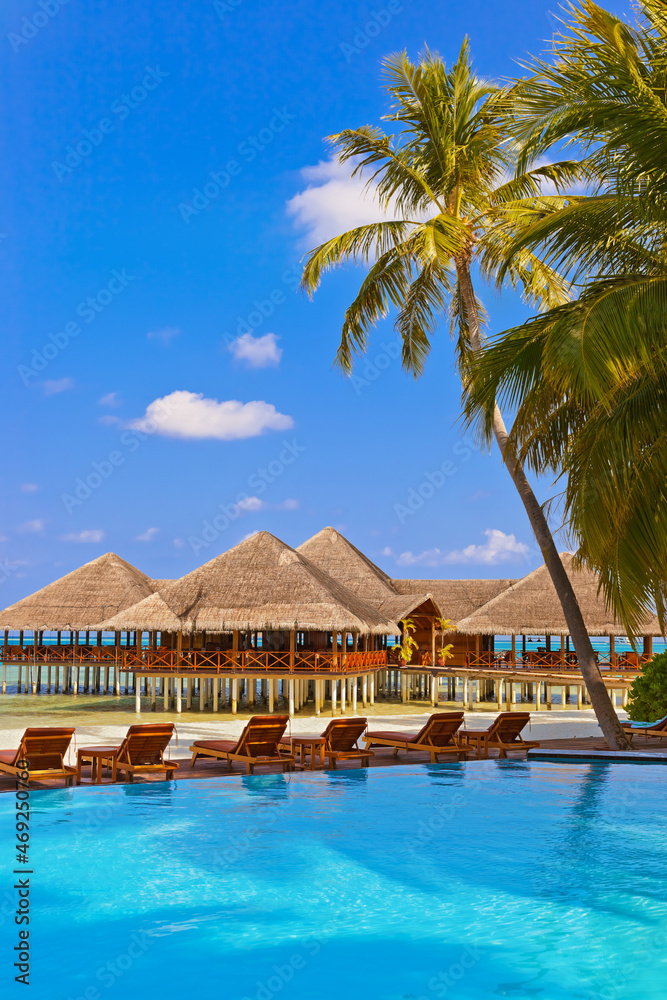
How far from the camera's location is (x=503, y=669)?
2848cm

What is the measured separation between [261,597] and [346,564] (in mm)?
9588

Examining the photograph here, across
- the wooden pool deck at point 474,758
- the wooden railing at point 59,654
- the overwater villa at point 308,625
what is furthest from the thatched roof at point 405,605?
the wooden pool deck at point 474,758

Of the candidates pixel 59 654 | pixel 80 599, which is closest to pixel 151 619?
pixel 59 654

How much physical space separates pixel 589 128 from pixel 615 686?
20.1 metres

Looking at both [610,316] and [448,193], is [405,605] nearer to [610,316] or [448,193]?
[448,193]

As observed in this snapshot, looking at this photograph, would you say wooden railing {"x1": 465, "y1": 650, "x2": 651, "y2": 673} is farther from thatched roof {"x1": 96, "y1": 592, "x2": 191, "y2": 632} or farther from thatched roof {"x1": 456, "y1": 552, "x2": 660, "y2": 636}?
thatched roof {"x1": 96, "y1": 592, "x2": 191, "y2": 632}

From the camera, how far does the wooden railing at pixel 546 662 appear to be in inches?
1102

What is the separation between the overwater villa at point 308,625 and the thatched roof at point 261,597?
4cm

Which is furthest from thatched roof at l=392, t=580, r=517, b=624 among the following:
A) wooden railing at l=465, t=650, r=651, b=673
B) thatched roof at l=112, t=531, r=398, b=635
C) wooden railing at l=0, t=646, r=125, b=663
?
wooden railing at l=0, t=646, r=125, b=663

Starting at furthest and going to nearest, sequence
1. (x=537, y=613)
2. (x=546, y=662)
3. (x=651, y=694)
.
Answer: (x=537, y=613) < (x=546, y=662) < (x=651, y=694)

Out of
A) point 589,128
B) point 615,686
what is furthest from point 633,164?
point 615,686

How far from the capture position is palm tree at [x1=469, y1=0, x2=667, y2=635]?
21.7 ft

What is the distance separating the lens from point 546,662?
96.8 feet

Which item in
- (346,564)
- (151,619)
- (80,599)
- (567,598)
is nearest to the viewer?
(567,598)
